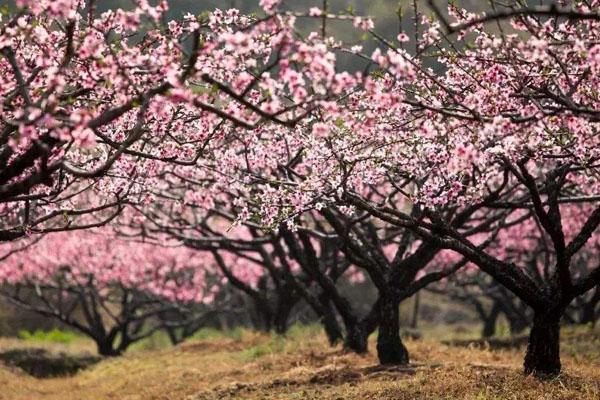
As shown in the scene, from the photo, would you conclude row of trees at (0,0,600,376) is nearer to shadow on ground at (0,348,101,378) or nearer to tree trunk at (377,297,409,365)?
tree trunk at (377,297,409,365)

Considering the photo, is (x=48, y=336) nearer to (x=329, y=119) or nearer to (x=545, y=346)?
(x=545, y=346)

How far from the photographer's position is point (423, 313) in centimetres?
3462

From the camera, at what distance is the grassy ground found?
30.1ft

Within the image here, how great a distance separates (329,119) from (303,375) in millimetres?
5686

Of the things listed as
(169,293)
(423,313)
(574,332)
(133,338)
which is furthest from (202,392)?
(423,313)

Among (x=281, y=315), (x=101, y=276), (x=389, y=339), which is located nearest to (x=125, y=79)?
(x=389, y=339)

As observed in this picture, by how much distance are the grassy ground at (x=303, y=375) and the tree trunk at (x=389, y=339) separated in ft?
1.06

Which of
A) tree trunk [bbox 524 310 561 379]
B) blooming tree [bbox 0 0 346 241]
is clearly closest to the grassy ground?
tree trunk [bbox 524 310 561 379]

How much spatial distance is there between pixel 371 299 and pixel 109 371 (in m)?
17.3

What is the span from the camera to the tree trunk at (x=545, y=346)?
30.8 ft

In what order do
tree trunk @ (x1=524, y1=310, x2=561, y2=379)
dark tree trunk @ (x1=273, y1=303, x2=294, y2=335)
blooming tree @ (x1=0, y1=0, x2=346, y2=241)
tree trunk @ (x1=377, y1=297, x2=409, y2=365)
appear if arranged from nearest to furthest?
blooming tree @ (x1=0, y1=0, x2=346, y2=241), tree trunk @ (x1=524, y1=310, x2=561, y2=379), tree trunk @ (x1=377, y1=297, x2=409, y2=365), dark tree trunk @ (x1=273, y1=303, x2=294, y2=335)

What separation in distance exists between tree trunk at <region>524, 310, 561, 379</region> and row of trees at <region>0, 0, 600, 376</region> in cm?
2

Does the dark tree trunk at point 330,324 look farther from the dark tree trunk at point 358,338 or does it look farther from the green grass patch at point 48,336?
the green grass patch at point 48,336

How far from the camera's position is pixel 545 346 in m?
9.43
